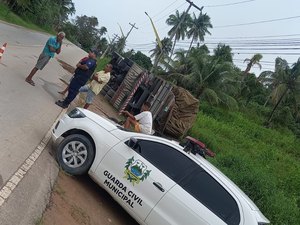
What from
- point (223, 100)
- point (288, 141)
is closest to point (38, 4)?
point (223, 100)

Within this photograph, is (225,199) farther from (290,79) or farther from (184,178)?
(290,79)

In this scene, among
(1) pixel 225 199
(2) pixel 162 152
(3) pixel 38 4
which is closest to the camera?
(1) pixel 225 199

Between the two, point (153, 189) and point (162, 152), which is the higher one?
point (162, 152)

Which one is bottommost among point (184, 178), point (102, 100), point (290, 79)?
point (102, 100)

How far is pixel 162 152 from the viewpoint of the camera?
6.64 metres

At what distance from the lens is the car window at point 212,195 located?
5980mm

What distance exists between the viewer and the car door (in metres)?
6.32

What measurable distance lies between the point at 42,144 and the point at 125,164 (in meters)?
2.07

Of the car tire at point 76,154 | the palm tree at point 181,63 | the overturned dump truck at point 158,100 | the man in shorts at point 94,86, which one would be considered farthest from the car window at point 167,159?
the palm tree at point 181,63

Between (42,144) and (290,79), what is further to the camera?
(290,79)

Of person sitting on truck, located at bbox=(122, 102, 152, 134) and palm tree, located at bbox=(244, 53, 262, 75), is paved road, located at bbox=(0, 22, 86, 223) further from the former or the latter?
palm tree, located at bbox=(244, 53, 262, 75)

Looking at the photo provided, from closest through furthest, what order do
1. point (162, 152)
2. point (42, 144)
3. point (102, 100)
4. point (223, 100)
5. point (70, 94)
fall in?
point (162, 152) → point (42, 144) → point (70, 94) → point (102, 100) → point (223, 100)

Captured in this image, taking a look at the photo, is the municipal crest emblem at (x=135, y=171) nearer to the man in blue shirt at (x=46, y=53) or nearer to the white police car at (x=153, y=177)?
the white police car at (x=153, y=177)

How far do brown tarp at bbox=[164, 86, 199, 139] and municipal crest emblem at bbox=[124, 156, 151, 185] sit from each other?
37.9ft
